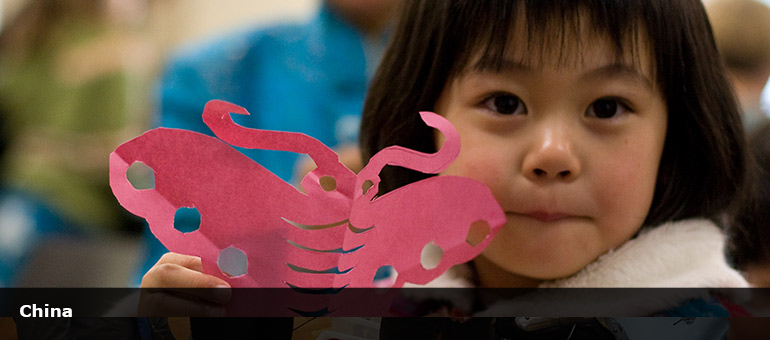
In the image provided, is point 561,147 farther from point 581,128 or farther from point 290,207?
point 290,207

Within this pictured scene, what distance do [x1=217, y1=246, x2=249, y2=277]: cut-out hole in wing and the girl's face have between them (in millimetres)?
134

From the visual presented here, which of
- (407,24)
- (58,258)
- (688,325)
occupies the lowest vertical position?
(58,258)

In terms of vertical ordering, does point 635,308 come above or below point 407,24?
below

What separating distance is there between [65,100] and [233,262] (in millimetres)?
784

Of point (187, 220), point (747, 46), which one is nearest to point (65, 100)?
point (187, 220)

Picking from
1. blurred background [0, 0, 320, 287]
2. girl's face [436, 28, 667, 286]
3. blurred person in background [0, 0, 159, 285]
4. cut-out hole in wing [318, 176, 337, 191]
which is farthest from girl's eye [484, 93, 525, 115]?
blurred person in background [0, 0, 159, 285]

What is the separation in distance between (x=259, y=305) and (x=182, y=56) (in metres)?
0.68

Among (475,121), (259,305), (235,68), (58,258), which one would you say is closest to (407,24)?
(475,121)

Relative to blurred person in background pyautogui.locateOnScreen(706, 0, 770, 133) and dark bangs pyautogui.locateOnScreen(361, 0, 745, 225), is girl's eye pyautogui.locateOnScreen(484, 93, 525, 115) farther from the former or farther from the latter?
blurred person in background pyautogui.locateOnScreen(706, 0, 770, 133)

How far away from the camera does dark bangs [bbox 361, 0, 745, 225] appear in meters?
0.35

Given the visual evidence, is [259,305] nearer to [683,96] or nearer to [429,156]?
[429,156]

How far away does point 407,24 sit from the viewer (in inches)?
16.2

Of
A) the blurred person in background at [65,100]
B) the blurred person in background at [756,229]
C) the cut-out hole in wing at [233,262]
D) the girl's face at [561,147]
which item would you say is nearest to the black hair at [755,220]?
the blurred person in background at [756,229]

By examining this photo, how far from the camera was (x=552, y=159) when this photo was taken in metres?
0.33
